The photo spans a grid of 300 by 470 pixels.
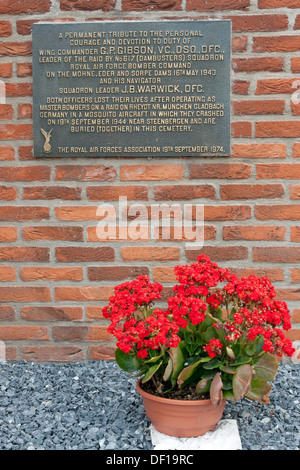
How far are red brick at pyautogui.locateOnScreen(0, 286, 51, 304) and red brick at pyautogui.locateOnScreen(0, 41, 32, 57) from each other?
1.20 m

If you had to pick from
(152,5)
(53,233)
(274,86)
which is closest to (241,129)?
(274,86)

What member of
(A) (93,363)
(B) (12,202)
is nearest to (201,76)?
(B) (12,202)

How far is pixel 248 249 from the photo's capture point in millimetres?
2576

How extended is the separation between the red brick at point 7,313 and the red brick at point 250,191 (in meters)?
1.25

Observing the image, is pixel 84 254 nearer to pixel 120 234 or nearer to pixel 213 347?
Result: pixel 120 234

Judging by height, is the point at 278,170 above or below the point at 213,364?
→ above

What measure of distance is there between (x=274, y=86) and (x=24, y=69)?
1260 mm

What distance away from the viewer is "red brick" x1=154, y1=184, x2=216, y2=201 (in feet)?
8.40

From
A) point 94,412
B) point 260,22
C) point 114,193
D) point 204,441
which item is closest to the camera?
point 204,441

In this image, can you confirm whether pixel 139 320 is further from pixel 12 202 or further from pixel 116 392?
pixel 12 202

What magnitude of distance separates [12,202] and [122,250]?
622mm

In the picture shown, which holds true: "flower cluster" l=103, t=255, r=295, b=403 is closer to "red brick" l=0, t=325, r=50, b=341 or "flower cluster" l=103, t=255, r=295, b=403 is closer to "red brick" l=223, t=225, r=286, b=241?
"red brick" l=223, t=225, r=286, b=241

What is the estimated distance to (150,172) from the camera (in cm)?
257

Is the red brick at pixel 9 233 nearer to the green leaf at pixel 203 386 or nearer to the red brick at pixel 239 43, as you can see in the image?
the green leaf at pixel 203 386
